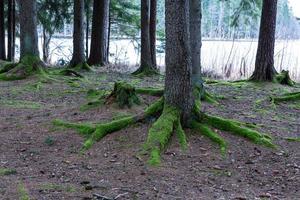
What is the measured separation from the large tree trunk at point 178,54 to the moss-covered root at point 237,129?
53 centimetres

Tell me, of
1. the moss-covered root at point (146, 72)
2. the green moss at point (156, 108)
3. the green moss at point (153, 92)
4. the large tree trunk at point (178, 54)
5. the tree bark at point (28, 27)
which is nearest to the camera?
the large tree trunk at point (178, 54)

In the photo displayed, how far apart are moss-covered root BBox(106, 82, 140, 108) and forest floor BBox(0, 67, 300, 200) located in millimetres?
129

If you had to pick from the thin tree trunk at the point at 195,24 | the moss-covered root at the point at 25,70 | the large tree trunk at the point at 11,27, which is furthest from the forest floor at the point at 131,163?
the large tree trunk at the point at 11,27

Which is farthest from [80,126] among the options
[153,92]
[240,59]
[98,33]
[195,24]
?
[98,33]

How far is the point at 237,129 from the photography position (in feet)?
19.9

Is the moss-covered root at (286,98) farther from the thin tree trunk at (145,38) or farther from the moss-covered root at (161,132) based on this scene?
the thin tree trunk at (145,38)

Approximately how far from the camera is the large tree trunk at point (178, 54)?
5.47m

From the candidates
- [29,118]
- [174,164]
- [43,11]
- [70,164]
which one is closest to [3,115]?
[29,118]

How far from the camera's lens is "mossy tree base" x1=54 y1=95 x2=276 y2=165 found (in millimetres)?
5528

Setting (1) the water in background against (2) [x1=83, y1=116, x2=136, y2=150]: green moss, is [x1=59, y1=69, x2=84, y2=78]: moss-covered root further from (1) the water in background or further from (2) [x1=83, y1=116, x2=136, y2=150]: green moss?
(2) [x1=83, y1=116, x2=136, y2=150]: green moss

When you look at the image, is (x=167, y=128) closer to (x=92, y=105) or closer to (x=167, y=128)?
(x=167, y=128)

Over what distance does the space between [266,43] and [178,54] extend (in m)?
6.44

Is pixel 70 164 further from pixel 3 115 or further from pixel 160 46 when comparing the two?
pixel 160 46

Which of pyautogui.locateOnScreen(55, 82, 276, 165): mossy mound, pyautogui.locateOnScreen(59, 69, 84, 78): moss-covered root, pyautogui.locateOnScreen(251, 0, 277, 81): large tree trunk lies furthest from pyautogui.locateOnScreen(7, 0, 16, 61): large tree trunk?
pyautogui.locateOnScreen(55, 82, 276, 165): mossy mound
